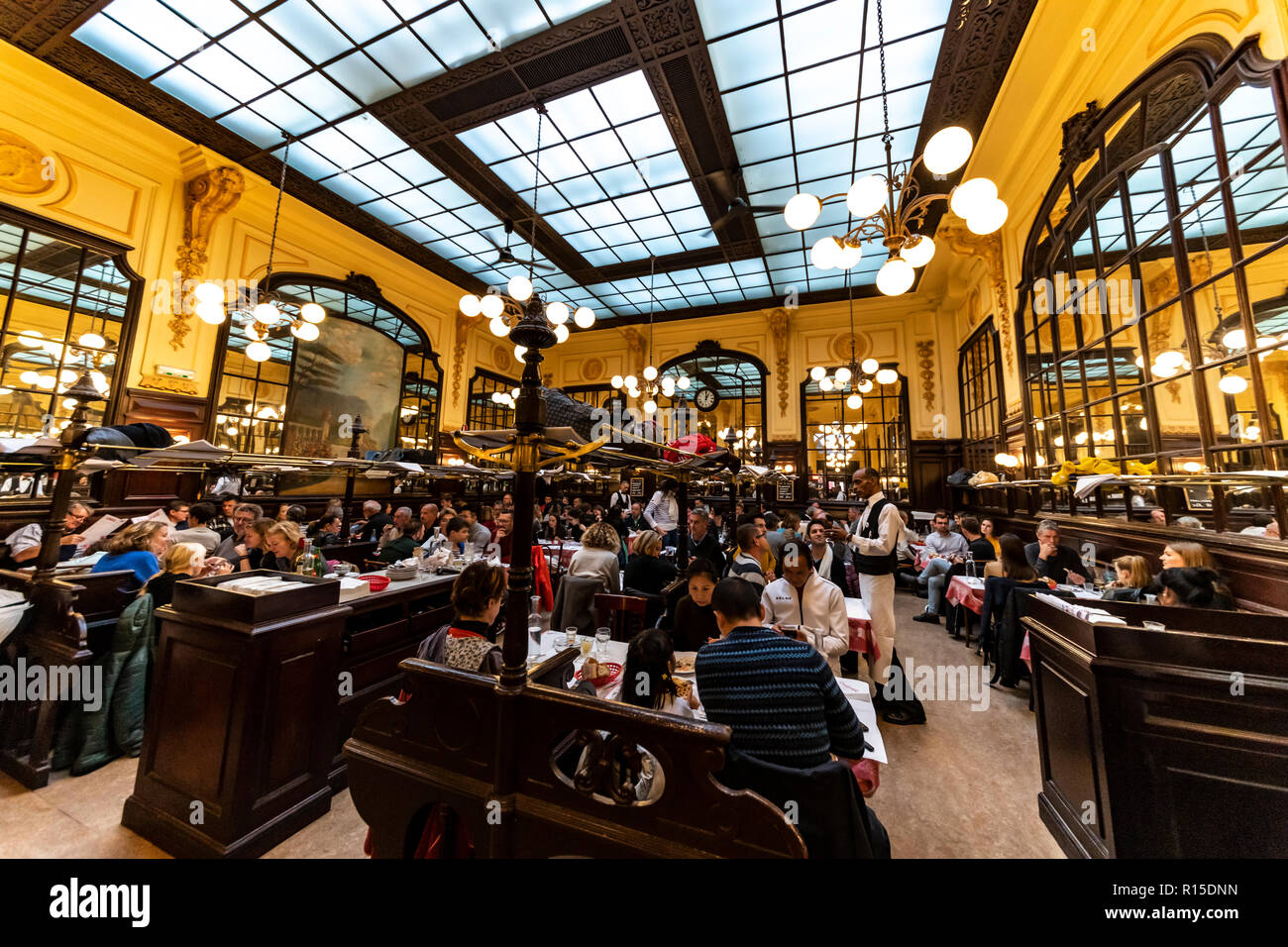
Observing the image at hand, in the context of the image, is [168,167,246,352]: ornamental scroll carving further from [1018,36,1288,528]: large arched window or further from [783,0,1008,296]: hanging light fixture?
[1018,36,1288,528]: large arched window

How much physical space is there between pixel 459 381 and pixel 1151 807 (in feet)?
38.7

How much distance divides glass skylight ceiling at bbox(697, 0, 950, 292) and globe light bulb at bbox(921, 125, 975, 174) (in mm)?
3240

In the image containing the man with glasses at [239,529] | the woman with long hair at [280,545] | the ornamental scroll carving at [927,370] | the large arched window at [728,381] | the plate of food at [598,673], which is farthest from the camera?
the large arched window at [728,381]

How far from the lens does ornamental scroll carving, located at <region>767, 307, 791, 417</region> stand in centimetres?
1077

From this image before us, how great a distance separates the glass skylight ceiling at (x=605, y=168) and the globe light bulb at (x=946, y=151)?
4.20 metres

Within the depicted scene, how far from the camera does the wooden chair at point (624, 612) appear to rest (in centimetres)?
313

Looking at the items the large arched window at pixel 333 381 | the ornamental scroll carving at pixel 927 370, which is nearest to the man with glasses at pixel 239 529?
the large arched window at pixel 333 381

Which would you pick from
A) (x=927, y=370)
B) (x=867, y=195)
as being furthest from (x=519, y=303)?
(x=927, y=370)

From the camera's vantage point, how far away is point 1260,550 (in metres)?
2.69

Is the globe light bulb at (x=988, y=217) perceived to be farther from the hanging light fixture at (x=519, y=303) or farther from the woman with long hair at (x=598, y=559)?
the woman with long hair at (x=598, y=559)

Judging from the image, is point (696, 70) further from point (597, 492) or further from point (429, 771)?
point (597, 492)

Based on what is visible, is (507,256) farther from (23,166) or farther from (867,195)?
(867,195)

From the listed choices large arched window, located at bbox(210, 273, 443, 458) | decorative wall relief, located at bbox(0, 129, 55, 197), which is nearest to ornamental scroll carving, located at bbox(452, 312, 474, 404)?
large arched window, located at bbox(210, 273, 443, 458)
